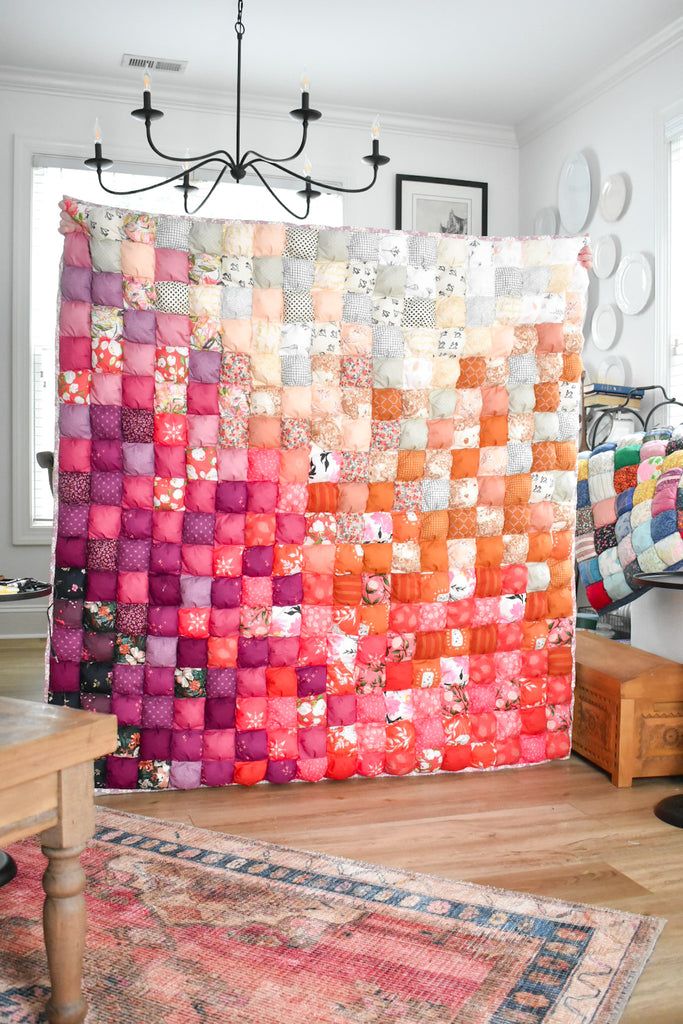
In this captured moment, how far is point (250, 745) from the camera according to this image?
8.16ft

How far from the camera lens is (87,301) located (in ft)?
7.73

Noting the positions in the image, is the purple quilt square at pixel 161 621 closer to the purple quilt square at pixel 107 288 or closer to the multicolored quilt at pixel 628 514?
the purple quilt square at pixel 107 288

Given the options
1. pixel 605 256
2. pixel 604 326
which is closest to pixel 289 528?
pixel 604 326

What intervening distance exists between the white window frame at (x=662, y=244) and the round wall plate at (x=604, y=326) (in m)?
0.32

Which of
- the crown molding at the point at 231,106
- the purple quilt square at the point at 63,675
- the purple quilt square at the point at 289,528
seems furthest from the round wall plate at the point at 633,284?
the purple quilt square at the point at 63,675

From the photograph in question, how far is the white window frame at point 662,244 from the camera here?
418 centimetres

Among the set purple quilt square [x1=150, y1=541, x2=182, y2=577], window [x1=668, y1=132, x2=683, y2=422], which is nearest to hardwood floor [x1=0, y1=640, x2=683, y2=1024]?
purple quilt square [x1=150, y1=541, x2=182, y2=577]

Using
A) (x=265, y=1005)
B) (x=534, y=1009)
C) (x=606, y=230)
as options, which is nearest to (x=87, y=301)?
(x=265, y=1005)

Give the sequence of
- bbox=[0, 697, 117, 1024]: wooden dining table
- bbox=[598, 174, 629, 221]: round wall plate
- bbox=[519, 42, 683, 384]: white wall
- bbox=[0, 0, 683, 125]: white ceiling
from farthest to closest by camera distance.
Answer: bbox=[598, 174, 629, 221]: round wall plate < bbox=[519, 42, 683, 384]: white wall < bbox=[0, 0, 683, 125]: white ceiling < bbox=[0, 697, 117, 1024]: wooden dining table

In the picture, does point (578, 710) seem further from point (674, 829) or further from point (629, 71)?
point (629, 71)

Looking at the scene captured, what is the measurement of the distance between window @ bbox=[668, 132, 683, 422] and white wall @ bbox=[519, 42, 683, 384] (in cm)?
10

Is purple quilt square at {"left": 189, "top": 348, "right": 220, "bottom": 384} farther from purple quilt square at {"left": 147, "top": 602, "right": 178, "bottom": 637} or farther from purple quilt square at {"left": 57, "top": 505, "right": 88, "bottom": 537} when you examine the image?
purple quilt square at {"left": 147, "top": 602, "right": 178, "bottom": 637}

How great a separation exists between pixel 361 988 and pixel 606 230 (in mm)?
4045

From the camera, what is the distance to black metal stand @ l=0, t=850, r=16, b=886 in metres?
1.86
